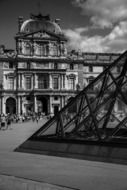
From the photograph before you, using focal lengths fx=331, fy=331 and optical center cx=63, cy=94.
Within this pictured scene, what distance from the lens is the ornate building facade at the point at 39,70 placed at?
54562mm

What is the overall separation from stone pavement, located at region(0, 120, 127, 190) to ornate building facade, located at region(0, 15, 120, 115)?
46491 millimetres

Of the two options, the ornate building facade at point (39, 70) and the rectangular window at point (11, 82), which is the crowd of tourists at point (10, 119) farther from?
the rectangular window at point (11, 82)

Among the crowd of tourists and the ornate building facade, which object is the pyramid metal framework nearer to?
the crowd of tourists

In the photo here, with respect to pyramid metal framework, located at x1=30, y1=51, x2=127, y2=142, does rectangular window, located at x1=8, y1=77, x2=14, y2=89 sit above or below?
below

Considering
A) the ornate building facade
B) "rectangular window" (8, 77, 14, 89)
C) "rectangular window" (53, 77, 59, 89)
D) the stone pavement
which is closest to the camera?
the stone pavement

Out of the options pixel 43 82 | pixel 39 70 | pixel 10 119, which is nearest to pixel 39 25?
pixel 39 70

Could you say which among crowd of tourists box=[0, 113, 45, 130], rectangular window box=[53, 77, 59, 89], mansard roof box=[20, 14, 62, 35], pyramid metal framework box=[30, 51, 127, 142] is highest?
mansard roof box=[20, 14, 62, 35]

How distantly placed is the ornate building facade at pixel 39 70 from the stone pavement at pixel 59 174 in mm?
46491

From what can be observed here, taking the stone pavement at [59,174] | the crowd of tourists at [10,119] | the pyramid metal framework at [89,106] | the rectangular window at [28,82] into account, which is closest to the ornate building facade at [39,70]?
the rectangular window at [28,82]

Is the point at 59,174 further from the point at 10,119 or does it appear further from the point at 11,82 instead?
the point at 11,82

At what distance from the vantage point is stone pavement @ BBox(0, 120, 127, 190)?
5.40 m

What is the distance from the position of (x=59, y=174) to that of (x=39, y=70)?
4976cm

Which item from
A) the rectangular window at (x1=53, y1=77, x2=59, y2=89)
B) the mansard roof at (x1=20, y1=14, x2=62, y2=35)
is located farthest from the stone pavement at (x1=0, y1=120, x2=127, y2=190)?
the mansard roof at (x1=20, y1=14, x2=62, y2=35)

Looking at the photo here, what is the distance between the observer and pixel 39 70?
55594 mm
